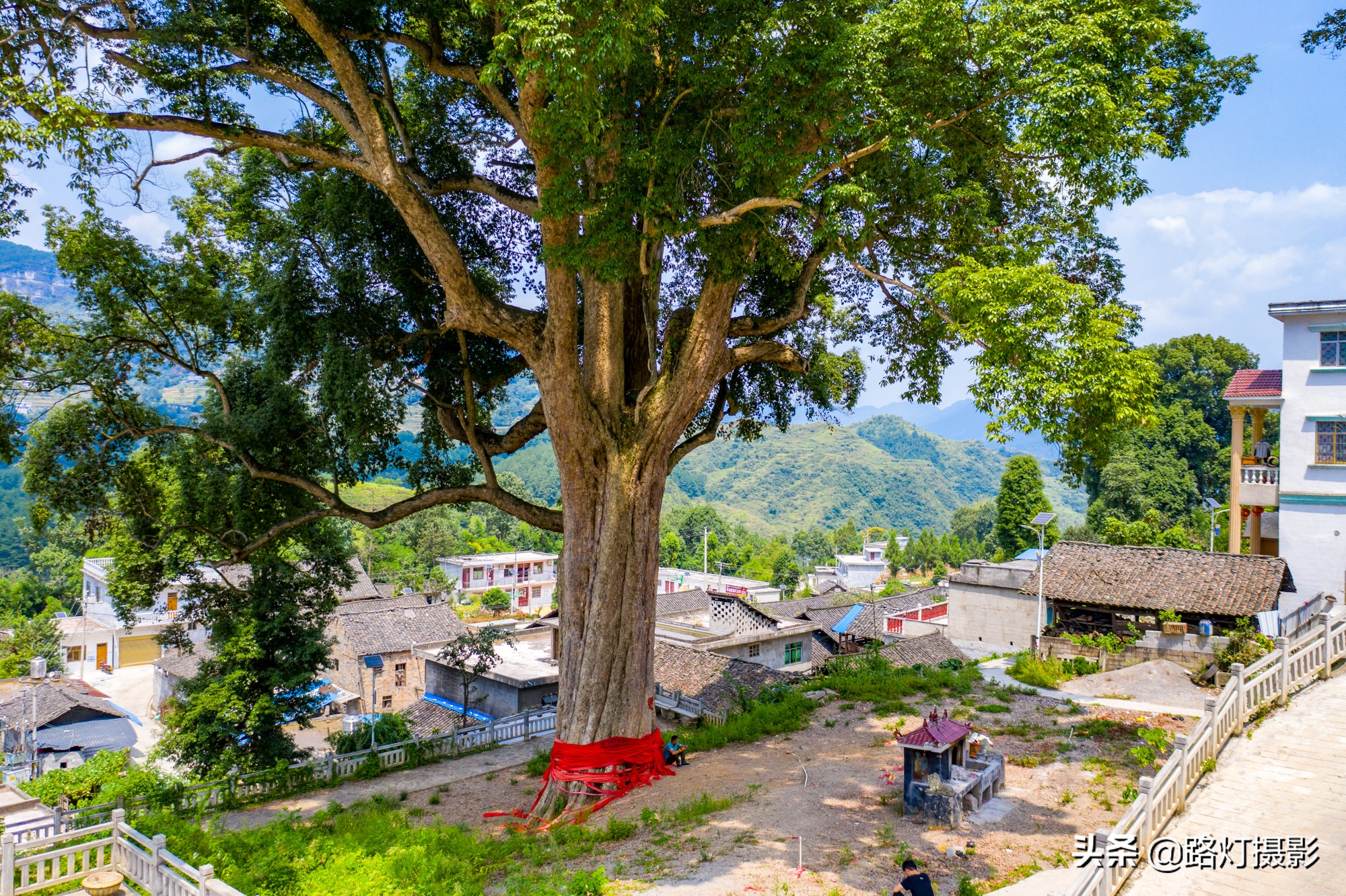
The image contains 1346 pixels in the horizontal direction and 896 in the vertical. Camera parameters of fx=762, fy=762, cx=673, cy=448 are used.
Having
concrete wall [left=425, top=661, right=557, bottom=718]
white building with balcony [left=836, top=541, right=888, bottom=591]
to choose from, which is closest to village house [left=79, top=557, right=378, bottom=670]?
concrete wall [left=425, top=661, right=557, bottom=718]

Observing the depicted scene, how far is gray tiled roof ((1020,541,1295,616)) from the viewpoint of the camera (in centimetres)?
1709

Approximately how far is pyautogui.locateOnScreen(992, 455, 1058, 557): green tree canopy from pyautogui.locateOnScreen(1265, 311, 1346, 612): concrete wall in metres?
31.9

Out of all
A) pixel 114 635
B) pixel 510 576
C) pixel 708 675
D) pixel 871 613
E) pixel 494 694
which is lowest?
pixel 114 635

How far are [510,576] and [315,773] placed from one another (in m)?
50.7

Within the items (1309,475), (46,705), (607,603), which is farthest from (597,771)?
(46,705)

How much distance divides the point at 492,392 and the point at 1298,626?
537 inches

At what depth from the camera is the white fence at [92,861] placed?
668 cm

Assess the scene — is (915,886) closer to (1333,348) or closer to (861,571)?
(1333,348)

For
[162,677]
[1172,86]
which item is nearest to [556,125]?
[1172,86]

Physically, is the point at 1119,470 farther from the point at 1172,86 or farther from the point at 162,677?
the point at 162,677

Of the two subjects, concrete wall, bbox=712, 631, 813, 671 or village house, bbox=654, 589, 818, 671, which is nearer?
concrete wall, bbox=712, 631, 813, 671

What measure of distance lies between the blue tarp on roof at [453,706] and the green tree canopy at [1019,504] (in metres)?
37.3

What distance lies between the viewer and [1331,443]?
17047mm

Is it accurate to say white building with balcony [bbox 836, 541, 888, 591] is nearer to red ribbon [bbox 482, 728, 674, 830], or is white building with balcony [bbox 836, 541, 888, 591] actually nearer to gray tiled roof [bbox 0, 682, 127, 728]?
gray tiled roof [bbox 0, 682, 127, 728]
